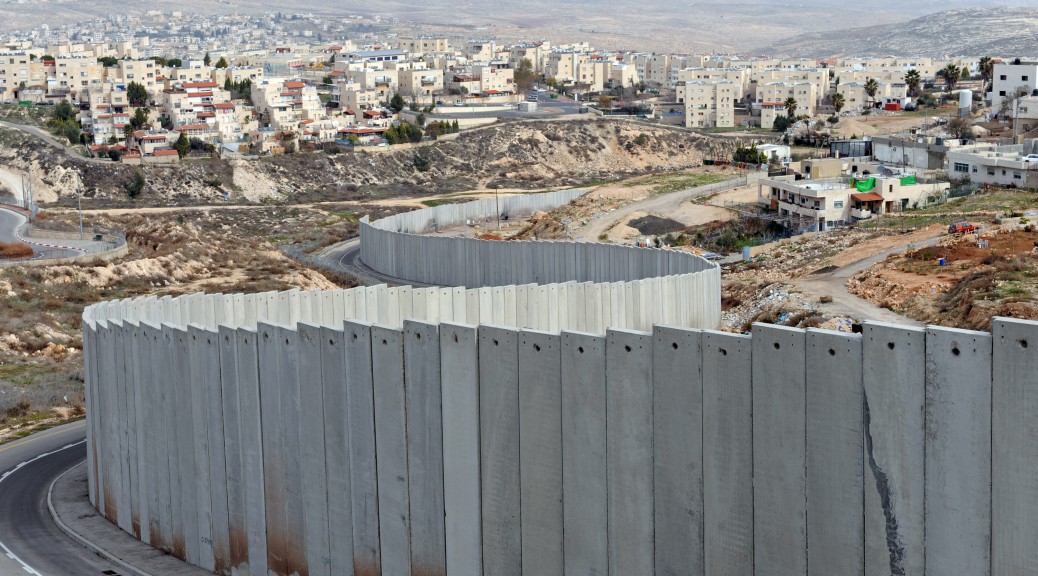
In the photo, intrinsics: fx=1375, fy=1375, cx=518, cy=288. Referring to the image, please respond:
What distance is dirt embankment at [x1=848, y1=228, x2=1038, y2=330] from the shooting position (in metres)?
32.5

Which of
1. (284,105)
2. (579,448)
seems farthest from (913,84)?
(579,448)

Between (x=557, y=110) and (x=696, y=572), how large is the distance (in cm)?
14006

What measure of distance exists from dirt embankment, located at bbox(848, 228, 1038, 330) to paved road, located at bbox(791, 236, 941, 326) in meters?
0.32

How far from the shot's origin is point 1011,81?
11388 cm

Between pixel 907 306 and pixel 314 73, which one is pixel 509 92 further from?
pixel 907 306

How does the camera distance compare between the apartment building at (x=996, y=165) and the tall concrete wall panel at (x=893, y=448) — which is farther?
the apartment building at (x=996, y=165)

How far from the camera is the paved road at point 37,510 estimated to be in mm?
21000

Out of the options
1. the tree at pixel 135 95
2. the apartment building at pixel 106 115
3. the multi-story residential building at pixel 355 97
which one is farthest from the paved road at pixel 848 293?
Result: the multi-story residential building at pixel 355 97

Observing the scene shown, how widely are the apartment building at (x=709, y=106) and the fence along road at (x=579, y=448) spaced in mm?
126510

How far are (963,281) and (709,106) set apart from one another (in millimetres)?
111729

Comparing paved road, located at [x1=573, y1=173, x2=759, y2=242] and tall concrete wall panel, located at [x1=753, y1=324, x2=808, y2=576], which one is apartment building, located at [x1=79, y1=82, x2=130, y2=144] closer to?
paved road, located at [x1=573, y1=173, x2=759, y2=242]

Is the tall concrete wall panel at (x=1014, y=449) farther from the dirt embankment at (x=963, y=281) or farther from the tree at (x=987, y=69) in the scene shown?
the tree at (x=987, y=69)

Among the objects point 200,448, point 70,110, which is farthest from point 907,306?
point 70,110

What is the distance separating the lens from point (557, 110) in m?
153
